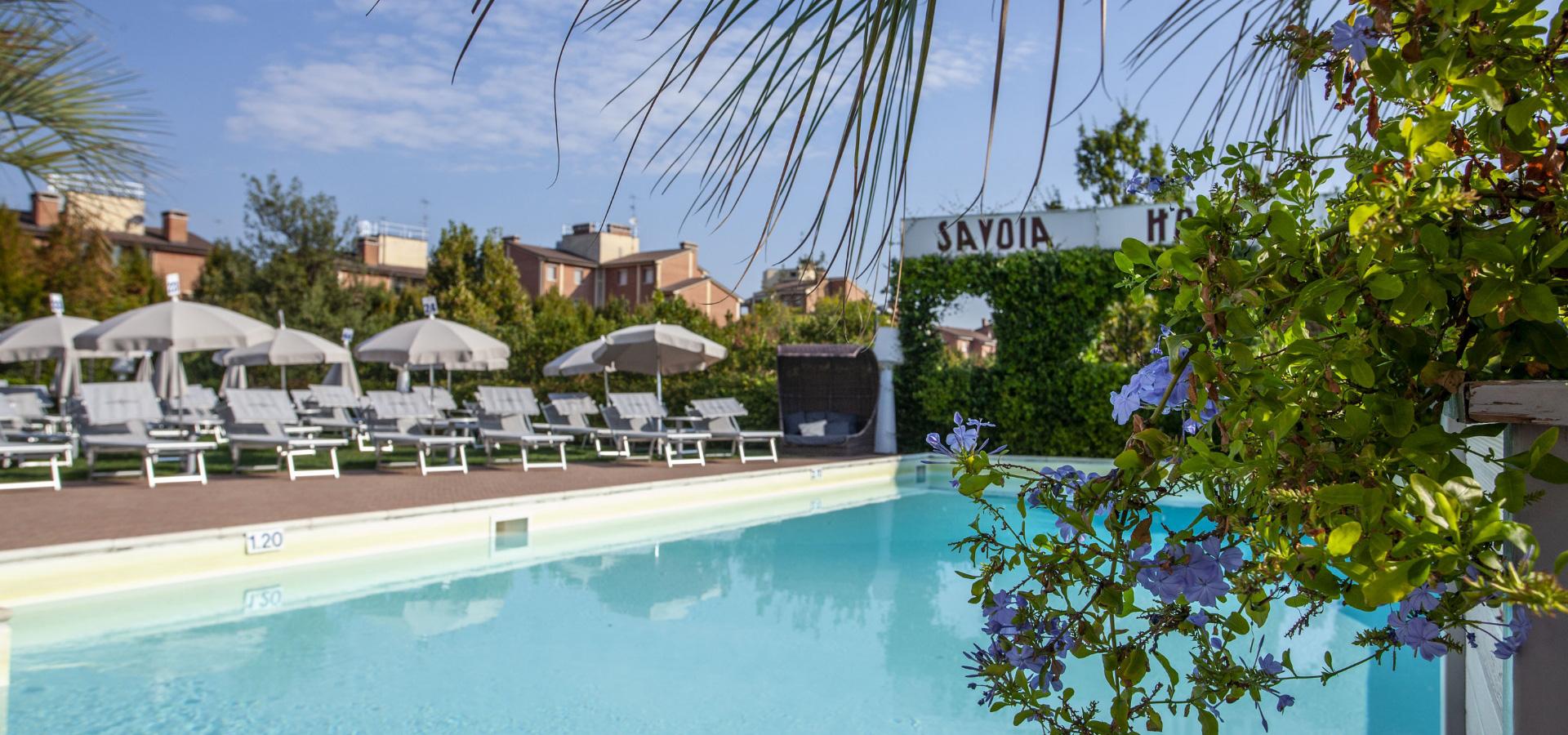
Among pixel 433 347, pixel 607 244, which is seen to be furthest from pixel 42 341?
pixel 607 244

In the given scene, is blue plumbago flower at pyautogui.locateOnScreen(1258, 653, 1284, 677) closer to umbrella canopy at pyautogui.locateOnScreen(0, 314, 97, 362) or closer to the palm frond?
the palm frond

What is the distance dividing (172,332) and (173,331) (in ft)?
0.04

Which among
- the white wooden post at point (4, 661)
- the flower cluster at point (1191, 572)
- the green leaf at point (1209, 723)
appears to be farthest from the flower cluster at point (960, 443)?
the white wooden post at point (4, 661)

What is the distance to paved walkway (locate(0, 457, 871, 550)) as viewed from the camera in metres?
6.89

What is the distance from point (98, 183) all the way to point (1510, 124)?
13.6 feet

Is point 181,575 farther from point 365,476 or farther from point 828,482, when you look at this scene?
point 828,482

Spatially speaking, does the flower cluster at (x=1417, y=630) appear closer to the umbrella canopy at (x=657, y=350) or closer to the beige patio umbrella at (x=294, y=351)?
the umbrella canopy at (x=657, y=350)

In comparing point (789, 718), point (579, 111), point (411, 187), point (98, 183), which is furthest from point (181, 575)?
point (411, 187)

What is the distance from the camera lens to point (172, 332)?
40.1 ft

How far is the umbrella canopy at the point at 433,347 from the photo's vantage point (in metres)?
14.5

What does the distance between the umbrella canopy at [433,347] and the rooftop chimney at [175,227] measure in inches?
1573

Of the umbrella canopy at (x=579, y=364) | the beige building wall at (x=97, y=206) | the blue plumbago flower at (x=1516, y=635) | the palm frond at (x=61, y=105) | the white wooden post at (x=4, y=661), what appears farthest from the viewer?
the umbrella canopy at (x=579, y=364)

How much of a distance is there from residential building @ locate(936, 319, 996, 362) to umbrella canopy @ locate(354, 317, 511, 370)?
6.79m

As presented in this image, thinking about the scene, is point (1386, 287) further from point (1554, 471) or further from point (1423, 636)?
point (1423, 636)
